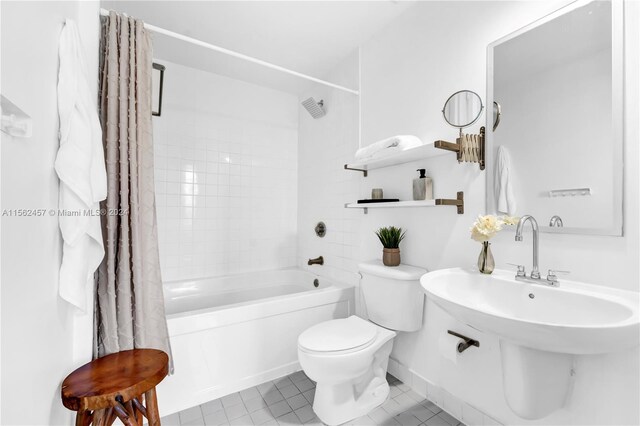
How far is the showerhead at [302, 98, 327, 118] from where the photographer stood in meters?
2.76

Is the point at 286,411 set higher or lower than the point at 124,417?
lower

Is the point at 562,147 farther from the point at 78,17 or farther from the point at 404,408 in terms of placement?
the point at 78,17

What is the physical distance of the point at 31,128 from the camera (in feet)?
2.65

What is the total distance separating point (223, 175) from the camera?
288cm

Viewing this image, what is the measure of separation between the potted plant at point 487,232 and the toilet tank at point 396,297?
38 centimetres

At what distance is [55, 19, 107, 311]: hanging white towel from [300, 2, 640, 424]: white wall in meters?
1.66

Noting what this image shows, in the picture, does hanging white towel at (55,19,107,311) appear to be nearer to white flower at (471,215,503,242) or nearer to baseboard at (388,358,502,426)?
white flower at (471,215,503,242)

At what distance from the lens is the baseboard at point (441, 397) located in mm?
1499

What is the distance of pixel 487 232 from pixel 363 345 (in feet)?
2.72

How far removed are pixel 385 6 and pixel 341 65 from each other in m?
0.73

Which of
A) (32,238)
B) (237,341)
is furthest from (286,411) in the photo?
(32,238)

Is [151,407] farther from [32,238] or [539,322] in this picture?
[539,322]

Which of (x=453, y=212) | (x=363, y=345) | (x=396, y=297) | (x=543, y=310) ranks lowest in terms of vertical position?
(x=363, y=345)

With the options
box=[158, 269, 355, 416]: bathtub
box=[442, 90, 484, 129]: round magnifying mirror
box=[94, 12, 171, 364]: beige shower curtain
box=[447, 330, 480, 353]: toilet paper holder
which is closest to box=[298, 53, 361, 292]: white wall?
box=[158, 269, 355, 416]: bathtub
